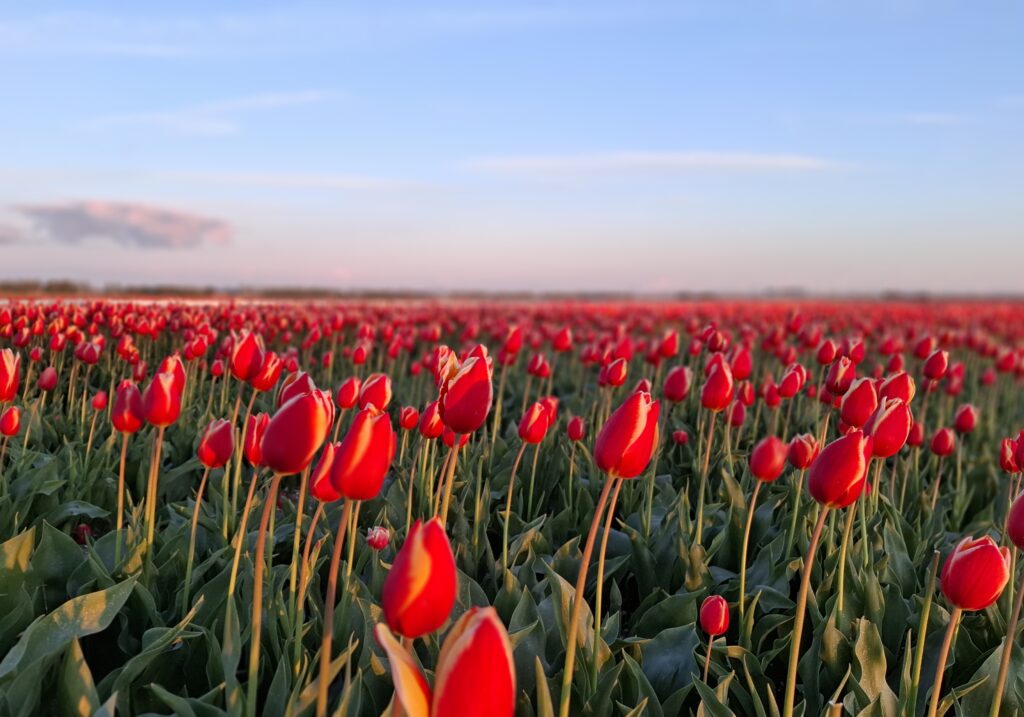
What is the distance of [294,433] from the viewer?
1740mm

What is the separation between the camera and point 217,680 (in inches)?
94.5

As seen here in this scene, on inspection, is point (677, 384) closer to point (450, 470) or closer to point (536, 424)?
point (536, 424)

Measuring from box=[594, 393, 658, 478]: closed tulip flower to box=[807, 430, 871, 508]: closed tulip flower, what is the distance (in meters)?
0.49

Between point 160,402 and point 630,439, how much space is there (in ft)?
4.95

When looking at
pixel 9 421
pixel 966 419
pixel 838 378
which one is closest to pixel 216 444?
pixel 9 421

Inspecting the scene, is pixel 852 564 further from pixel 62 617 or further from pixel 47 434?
pixel 47 434

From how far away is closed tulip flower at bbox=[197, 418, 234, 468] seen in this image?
2.56 meters

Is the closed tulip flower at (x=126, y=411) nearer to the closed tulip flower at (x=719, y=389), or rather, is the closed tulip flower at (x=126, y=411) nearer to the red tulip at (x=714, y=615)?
the red tulip at (x=714, y=615)

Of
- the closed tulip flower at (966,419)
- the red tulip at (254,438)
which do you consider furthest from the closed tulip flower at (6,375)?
the closed tulip flower at (966,419)

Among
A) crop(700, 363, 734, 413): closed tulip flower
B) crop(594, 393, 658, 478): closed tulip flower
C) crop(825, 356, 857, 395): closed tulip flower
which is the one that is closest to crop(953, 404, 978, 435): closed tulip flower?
crop(825, 356, 857, 395): closed tulip flower

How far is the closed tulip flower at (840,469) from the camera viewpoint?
2.04 meters

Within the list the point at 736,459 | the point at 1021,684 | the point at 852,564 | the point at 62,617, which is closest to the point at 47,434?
the point at 62,617

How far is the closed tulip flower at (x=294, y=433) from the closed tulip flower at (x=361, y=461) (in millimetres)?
132

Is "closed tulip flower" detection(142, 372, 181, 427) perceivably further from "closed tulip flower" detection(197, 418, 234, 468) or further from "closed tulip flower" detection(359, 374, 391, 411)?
"closed tulip flower" detection(359, 374, 391, 411)
